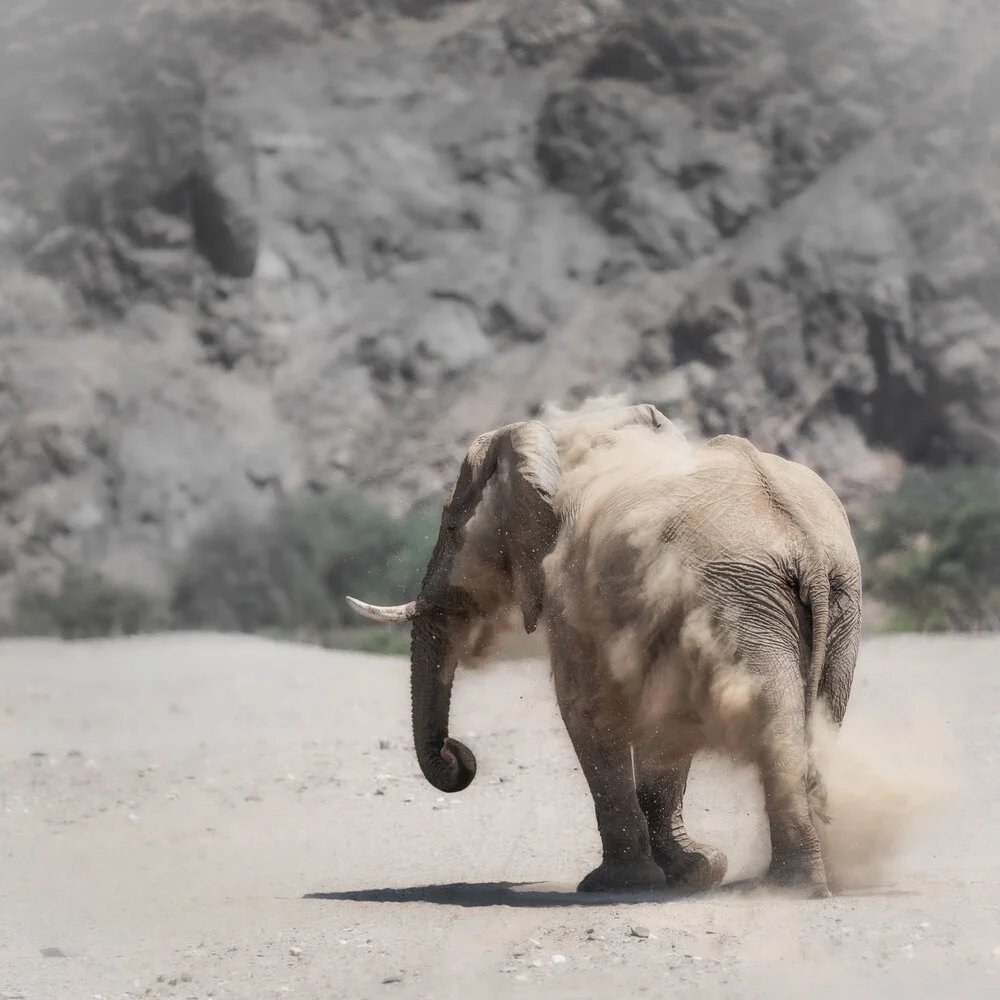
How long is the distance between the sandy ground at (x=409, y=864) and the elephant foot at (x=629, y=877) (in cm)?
23

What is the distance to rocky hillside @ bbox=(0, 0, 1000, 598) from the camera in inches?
1259

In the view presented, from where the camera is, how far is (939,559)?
23.7 meters

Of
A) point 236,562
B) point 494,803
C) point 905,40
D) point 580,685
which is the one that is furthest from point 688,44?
point 580,685

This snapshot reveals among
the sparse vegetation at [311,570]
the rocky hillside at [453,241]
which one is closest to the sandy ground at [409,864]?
the sparse vegetation at [311,570]

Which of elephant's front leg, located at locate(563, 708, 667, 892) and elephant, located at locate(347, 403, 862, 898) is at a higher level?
elephant, located at locate(347, 403, 862, 898)

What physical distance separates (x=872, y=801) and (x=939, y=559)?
689 inches

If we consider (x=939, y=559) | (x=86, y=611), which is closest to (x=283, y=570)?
(x=86, y=611)

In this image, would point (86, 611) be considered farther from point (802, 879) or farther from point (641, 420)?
point (802, 879)

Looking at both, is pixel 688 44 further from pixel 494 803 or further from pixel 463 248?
pixel 494 803

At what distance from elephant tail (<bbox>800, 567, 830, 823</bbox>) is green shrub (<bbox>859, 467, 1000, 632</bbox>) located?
15509 mm

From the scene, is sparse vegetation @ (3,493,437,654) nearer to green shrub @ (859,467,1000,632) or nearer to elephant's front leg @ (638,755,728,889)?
green shrub @ (859,467,1000,632)

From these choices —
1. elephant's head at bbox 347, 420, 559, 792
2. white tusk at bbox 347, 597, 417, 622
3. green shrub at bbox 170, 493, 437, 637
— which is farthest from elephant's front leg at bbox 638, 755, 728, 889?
green shrub at bbox 170, 493, 437, 637

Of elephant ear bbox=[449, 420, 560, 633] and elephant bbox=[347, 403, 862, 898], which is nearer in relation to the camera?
elephant bbox=[347, 403, 862, 898]

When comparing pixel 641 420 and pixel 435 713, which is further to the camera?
pixel 435 713
